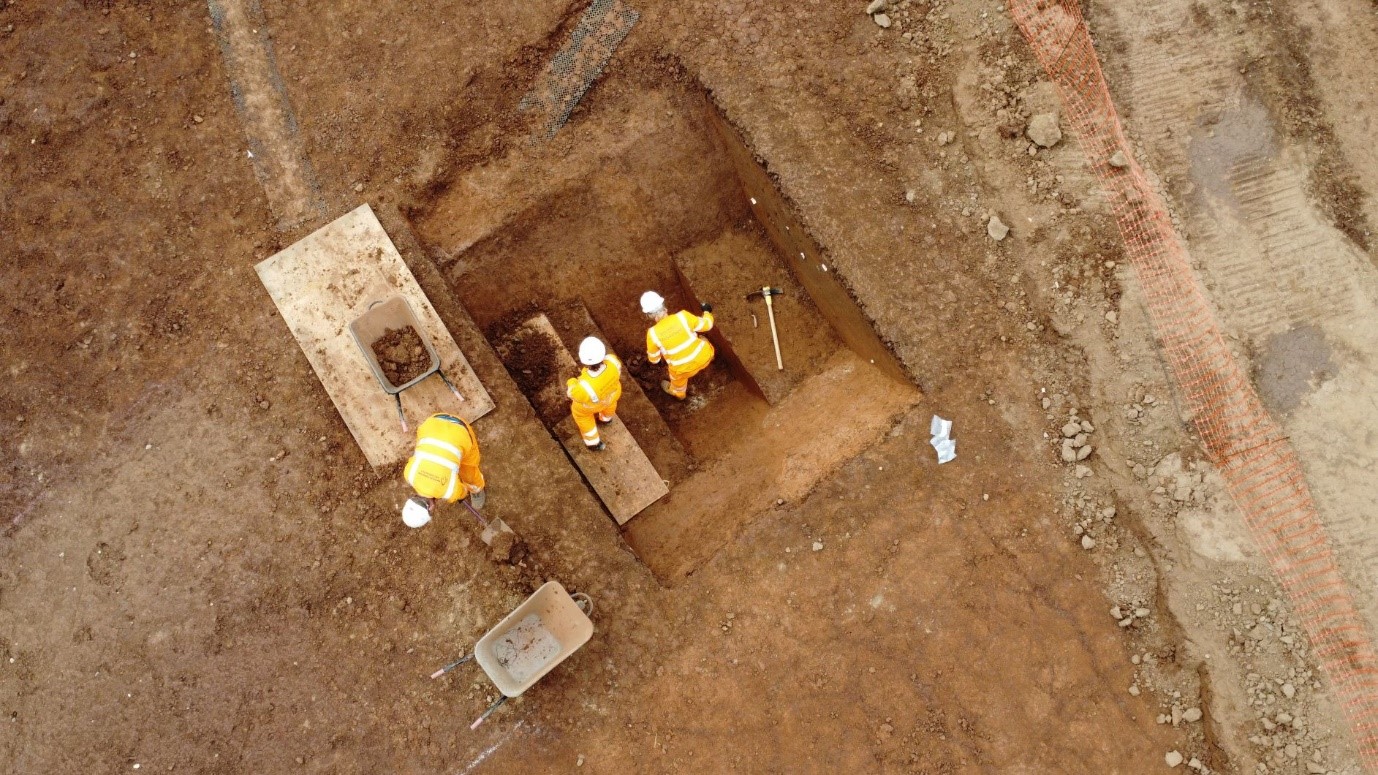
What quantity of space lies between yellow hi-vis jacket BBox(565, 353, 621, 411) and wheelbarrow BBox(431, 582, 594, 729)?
150 cm

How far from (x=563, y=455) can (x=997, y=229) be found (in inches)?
162

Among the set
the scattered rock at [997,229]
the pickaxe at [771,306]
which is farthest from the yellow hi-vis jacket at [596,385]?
the scattered rock at [997,229]

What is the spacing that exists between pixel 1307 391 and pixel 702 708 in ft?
17.1

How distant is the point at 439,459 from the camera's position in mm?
5207

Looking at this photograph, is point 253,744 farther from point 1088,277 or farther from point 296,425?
point 1088,277

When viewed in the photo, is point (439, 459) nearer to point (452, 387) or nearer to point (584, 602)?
point (452, 387)

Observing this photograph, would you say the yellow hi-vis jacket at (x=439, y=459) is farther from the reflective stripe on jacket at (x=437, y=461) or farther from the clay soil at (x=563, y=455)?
the clay soil at (x=563, y=455)

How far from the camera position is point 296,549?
5.98 m

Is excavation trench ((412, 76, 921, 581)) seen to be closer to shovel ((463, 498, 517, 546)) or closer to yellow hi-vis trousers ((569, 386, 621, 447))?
yellow hi-vis trousers ((569, 386, 621, 447))

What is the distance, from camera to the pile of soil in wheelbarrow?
20.0 ft

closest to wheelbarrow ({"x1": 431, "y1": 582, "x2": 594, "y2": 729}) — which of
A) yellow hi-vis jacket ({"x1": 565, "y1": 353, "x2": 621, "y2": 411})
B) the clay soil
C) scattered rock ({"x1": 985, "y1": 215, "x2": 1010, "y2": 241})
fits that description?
the clay soil

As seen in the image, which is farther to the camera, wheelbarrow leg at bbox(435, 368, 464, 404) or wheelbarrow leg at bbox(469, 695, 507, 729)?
wheelbarrow leg at bbox(435, 368, 464, 404)

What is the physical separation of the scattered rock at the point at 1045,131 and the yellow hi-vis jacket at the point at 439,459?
5.25m

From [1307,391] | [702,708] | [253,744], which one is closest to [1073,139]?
[1307,391]
